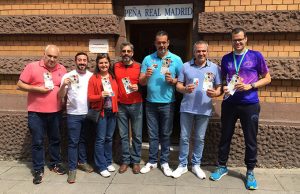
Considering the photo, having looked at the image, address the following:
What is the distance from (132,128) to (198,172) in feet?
3.72

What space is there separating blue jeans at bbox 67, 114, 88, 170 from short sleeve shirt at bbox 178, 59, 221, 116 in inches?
58.1

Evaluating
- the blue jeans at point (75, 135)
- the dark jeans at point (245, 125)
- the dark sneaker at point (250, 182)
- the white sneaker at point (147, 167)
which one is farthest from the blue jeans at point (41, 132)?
the dark sneaker at point (250, 182)

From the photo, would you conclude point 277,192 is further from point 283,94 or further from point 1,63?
point 1,63

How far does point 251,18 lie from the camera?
4434 mm

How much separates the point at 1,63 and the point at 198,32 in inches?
127

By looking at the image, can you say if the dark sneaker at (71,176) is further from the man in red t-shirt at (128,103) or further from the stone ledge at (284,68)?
the stone ledge at (284,68)

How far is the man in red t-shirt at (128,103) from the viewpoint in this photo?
4.27 m

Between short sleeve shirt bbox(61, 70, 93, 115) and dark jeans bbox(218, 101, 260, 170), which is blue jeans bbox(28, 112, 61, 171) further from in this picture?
dark jeans bbox(218, 101, 260, 170)

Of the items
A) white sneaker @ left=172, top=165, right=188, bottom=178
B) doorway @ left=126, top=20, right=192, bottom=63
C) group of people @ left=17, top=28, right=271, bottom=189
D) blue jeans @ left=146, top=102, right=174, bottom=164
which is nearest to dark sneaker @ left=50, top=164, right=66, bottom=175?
group of people @ left=17, top=28, right=271, bottom=189

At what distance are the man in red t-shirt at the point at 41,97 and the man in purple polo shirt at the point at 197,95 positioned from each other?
5.58 feet

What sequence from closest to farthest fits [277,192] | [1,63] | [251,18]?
[277,192] → [251,18] → [1,63]

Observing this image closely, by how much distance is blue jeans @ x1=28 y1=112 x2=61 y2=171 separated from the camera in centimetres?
424

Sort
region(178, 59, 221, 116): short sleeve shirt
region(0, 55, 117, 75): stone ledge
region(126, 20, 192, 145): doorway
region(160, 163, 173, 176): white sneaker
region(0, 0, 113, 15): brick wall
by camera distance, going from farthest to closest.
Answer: region(126, 20, 192, 145): doorway, region(0, 55, 117, 75): stone ledge, region(0, 0, 113, 15): brick wall, region(160, 163, 173, 176): white sneaker, region(178, 59, 221, 116): short sleeve shirt

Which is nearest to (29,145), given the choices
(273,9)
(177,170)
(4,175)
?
(4,175)
